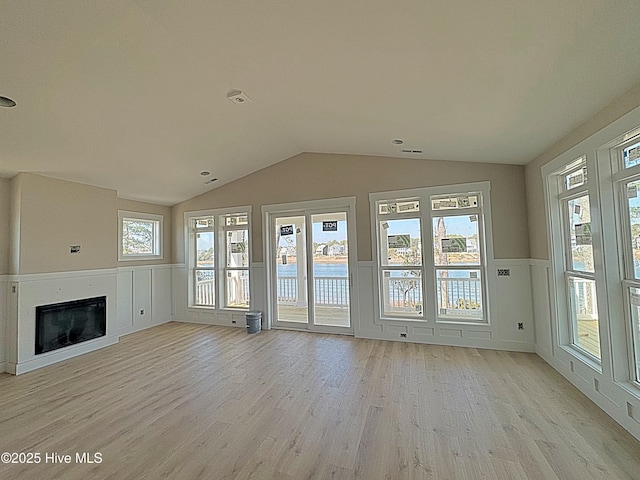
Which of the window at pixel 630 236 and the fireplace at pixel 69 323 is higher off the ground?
the window at pixel 630 236

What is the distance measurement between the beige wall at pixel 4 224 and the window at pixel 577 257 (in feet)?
21.7

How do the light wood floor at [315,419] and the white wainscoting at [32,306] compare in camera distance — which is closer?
the light wood floor at [315,419]

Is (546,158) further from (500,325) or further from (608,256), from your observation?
(500,325)

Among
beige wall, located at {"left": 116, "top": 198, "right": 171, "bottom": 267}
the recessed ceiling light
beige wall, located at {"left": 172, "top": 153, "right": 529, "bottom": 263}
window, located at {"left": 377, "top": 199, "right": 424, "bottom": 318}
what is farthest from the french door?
the recessed ceiling light

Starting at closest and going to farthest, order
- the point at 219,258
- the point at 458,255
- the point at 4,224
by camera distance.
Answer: the point at 4,224 → the point at 458,255 → the point at 219,258

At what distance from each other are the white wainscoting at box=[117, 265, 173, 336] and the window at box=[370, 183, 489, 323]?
452 centimetres

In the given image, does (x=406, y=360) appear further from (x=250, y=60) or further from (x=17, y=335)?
(x=17, y=335)

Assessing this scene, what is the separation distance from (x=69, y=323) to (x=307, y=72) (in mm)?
4759

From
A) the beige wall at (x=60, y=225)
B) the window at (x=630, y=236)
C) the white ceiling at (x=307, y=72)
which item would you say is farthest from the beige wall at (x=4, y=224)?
the window at (x=630, y=236)

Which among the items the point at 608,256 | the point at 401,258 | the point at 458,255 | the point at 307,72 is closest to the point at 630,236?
the point at 608,256

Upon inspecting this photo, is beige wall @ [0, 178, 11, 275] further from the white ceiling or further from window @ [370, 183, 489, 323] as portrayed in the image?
window @ [370, 183, 489, 323]

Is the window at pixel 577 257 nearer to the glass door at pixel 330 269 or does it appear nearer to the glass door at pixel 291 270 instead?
the glass door at pixel 330 269

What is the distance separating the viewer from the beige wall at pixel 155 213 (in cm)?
568

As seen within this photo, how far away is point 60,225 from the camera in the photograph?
4.30m
